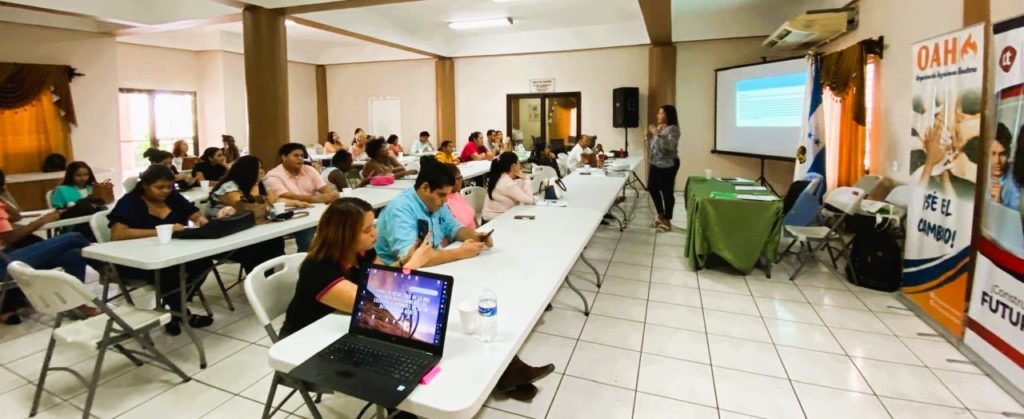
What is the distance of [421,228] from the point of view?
256 centimetres

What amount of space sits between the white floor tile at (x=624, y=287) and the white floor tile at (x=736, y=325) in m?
0.53

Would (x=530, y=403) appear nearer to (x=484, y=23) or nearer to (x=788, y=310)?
(x=788, y=310)

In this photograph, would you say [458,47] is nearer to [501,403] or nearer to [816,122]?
[816,122]

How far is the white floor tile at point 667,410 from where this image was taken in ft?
7.55

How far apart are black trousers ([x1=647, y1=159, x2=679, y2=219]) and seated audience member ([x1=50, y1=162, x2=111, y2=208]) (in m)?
5.48

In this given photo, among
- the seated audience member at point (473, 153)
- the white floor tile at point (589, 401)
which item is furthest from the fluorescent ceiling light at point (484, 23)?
the white floor tile at point (589, 401)

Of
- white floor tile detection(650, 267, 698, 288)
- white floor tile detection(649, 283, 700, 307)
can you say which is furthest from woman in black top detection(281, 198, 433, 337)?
white floor tile detection(650, 267, 698, 288)

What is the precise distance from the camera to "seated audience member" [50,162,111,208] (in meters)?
4.23

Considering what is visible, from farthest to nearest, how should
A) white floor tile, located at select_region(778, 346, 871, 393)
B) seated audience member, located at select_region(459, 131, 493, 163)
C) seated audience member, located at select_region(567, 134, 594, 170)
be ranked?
1. seated audience member, located at select_region(459, 131, 493, 163)
2. seated audience member, located at select_region(567, 134, 594, 170)
3. white floor tile, located at select_region(778, 346, 871, 393)

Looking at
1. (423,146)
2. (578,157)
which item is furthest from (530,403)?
(423,146)

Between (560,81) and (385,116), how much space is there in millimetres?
4140

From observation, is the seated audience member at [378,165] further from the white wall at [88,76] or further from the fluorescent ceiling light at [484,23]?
the white wall at [88,76]

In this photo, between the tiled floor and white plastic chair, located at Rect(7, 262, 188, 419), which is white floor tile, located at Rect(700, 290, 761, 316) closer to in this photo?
the tiled floor

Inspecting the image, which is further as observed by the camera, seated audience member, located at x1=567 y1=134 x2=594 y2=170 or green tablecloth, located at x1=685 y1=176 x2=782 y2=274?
seated audience member, located at x1=567 y1=134 x2=594 y2=170
